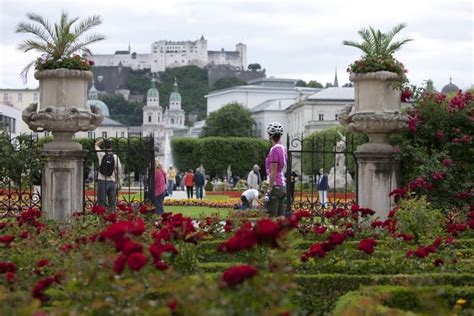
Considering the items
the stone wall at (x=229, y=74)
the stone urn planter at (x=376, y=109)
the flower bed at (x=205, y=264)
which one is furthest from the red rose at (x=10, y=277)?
the stone wall at (x=229, y=74)

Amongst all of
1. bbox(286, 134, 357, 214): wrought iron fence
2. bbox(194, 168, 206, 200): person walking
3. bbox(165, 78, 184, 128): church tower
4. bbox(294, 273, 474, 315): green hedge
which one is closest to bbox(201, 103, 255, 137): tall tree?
bbox(286, 134, 357, 214): wrought iron fence

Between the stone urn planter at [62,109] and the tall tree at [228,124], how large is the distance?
93.6 metres

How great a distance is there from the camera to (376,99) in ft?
50.6

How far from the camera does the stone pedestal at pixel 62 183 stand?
49.8 feet

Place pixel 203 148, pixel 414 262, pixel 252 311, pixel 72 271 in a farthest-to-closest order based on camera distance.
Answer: pixel 203 148, pixel 414 262, pixel 72 271, pixel 252 311

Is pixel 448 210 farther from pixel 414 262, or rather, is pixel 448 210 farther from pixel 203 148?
pixel 203 148

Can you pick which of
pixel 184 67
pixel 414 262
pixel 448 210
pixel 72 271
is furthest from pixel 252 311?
pixel 184 67

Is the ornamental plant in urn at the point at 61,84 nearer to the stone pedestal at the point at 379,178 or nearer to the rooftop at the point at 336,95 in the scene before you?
the stone pedestal at the point at 379,178

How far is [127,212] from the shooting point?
12.0 m

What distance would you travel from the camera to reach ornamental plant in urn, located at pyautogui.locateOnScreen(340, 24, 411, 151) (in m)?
15.2

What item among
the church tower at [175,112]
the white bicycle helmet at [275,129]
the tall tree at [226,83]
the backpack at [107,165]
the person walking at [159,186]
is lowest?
the person walking at [159,186]

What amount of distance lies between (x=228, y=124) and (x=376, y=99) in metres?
95.4

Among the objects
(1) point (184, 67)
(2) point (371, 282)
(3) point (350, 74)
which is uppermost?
(1) point (184, 67)

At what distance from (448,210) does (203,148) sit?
69164mm
